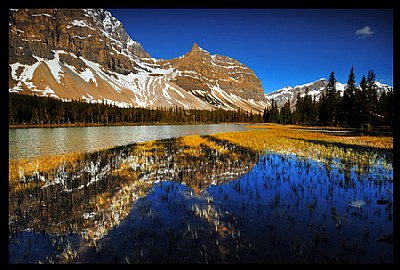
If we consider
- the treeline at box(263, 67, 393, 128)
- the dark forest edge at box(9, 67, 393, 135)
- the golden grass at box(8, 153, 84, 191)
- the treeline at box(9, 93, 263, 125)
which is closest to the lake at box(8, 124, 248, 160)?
the golden grass at box(8, 153, 84, 191)

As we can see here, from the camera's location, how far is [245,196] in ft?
35.8

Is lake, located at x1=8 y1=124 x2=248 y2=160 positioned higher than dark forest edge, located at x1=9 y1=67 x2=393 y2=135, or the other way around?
dark forest edge, located at x1=9 y1=67 x2=393 y2=135

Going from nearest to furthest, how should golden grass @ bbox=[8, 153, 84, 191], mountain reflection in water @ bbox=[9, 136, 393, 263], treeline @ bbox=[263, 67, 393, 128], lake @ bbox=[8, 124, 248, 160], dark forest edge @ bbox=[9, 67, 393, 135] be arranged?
mountain reflection in water @ bbox=[9, 136, 393, 263] → golden grass @ bbox=[8, 153, 84, 191] → lake @ bbox=[8, 124, 248, 160] → treeline @ bbox=[263, 67, 393, 128] → dark forest edge @ bbox=[9, 67, 393, 135]

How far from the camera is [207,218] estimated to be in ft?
27.8

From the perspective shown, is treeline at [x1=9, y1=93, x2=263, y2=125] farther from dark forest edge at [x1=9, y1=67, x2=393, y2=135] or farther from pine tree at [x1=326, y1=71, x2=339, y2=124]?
pine tree at [x1=326, y1=71, x2=339, y2=124]

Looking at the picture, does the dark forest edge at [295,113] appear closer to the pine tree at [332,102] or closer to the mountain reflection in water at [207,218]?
the pine tree at [332,102]

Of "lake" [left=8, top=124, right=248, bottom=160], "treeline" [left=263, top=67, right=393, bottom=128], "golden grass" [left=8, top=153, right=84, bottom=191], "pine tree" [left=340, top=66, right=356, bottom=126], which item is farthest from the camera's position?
"pine tree" [left=340, top=66, right=356, bottom=126]

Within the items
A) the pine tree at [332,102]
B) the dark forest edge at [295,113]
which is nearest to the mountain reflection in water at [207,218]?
the dark forest edge at [295,113]

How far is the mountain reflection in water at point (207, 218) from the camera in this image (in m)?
6.12

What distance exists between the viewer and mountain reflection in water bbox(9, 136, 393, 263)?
241 inches

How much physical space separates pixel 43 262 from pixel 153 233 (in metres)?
3.25
